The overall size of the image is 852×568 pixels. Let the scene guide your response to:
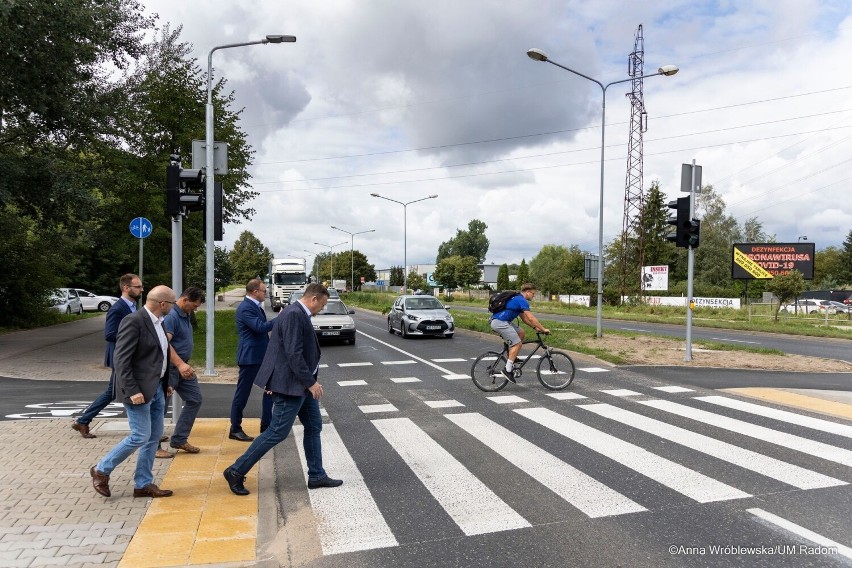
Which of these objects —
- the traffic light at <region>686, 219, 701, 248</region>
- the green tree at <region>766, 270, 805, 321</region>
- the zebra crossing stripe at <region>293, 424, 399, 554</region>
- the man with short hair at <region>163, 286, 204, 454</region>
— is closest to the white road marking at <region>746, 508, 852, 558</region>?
the zebra crossing stripe at <region>293, 424, 399, 554</region>

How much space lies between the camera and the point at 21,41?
13758 millimetres

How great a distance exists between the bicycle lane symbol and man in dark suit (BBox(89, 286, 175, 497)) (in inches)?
145

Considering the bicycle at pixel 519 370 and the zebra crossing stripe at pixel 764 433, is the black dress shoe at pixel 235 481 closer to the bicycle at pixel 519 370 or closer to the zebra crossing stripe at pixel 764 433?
the zebra crossing stripe at pixel 764 433

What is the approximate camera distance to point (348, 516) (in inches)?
181

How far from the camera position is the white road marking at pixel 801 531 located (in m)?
3.94

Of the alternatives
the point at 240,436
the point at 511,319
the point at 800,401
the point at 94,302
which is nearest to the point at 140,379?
the point at 240,436

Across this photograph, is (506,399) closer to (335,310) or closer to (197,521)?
(197,521)

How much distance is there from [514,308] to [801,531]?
5.86 metres

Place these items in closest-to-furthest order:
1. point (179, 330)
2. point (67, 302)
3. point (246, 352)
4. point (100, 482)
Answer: point (100, 482) → point (179, 330) → point (246, 352) → point (67, 302)

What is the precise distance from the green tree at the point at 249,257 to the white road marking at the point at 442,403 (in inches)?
3786

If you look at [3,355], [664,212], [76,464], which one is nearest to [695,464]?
[76,464]

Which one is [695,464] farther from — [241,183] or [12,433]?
[241,183]

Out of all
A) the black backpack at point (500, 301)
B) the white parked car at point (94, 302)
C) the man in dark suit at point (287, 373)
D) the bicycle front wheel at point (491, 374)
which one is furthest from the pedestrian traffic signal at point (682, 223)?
the white parked car at point (94, 302)

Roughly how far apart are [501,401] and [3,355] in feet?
41.4
